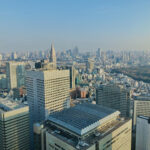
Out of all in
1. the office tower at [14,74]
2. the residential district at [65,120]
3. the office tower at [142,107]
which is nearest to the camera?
the residential district at [65,120]

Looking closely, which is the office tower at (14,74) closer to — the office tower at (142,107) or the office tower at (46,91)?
the office tower at (46,91)

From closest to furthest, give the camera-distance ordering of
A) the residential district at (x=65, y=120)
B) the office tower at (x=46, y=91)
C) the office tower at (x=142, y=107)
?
the residential district at (x=65, y=120) → the office tower at (x=46, y=91) → the office tower at (x=142, y=107)

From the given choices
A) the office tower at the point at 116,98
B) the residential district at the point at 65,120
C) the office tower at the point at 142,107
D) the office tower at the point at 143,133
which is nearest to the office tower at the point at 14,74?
the residential district at the point at 65,120

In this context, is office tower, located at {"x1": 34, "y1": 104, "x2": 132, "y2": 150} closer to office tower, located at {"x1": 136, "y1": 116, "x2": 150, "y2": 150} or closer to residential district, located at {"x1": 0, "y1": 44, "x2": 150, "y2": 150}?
residential district, located at {"x1": 0, "y1": 44, "x2": 150, "y2": 150}

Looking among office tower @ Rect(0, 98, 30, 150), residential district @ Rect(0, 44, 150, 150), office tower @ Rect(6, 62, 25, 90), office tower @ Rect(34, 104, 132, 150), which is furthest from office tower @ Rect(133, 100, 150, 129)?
office tower @ Rect(6, 62, 25, 90)

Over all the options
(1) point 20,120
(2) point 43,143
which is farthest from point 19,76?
(2) point 43,143

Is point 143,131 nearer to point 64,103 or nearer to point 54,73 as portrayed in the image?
point 64,103
